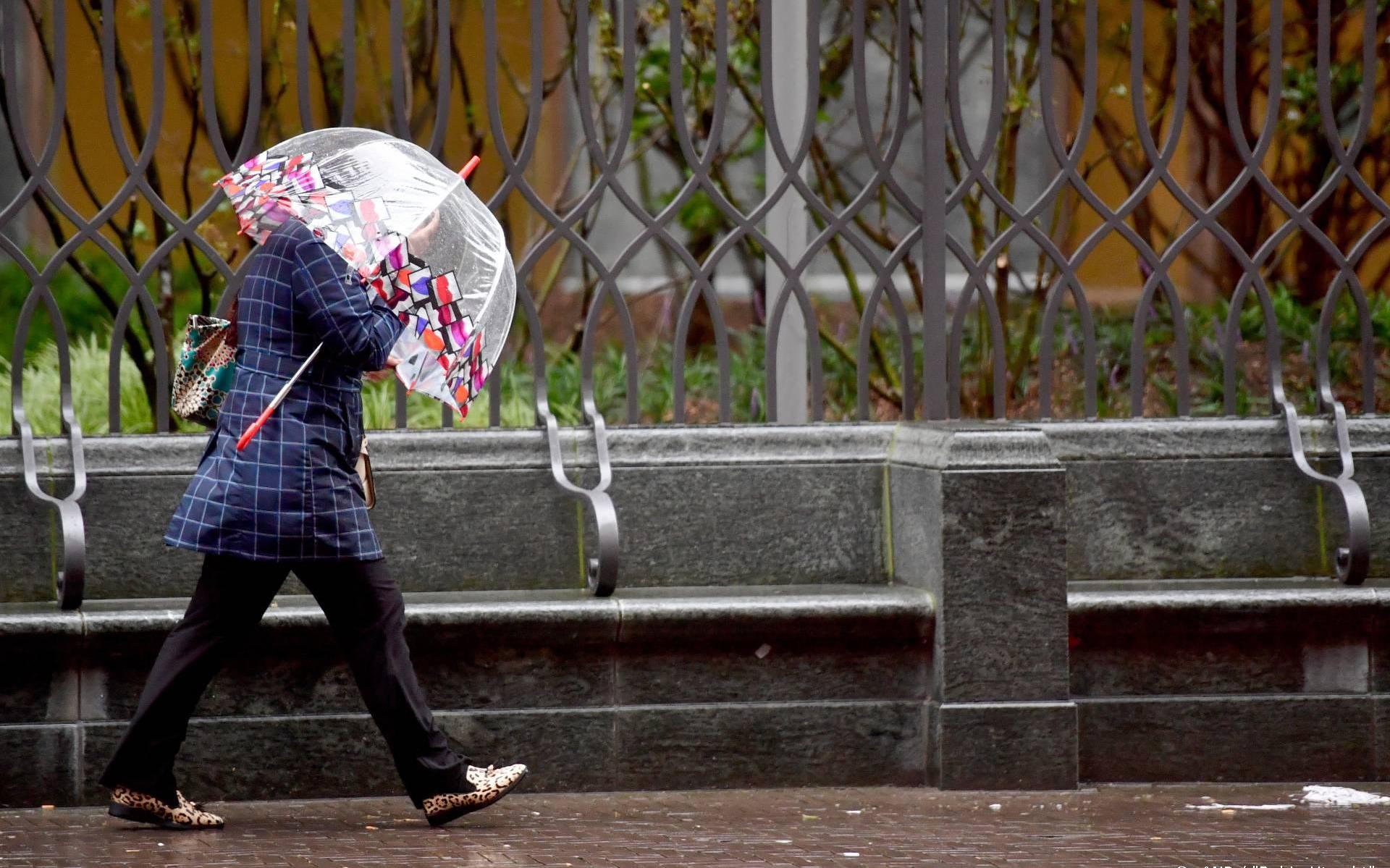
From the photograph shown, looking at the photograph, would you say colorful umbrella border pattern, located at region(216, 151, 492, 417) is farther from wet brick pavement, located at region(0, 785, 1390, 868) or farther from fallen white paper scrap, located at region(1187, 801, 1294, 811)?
fallen white paper scrap, located at region(1187, 801, 1294, 811)

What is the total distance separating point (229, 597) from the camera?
482cm

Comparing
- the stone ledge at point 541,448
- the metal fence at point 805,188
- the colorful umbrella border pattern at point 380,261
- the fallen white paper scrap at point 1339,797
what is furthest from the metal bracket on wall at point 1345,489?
the colorful umbrella border pattern at point 380,261

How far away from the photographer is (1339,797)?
548 centimetres

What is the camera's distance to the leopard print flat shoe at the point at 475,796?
4945 millimetres

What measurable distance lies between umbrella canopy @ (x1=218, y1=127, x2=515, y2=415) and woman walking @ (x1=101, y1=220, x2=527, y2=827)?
68 millimetres

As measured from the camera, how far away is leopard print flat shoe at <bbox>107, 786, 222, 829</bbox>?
4.86m

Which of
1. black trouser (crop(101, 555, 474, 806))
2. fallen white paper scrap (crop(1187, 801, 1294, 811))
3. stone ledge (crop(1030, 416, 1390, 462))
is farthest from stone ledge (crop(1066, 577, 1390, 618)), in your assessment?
black trouser (crop(101, 555, 474, 806))

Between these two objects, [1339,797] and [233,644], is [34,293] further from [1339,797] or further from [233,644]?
[1339,797]

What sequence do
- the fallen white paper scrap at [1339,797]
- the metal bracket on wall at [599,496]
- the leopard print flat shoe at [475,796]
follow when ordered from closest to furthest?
the leopard print flat shoe at [475,796]
the fallen white paper scrap at [1339,797]
the metal bracket on wall at [599,496]

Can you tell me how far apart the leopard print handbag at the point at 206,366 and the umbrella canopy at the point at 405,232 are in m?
0.34

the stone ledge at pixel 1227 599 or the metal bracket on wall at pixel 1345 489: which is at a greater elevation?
the metal bracket on wall at pixel 1345 489

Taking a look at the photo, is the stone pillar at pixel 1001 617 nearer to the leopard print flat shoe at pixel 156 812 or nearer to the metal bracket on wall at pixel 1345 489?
the metal bracket on wall at pixel 1345 489

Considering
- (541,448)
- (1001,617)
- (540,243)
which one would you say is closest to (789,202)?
(540,243)

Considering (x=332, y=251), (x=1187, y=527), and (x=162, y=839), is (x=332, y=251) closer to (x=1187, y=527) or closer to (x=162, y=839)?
(x=162, y=839)
